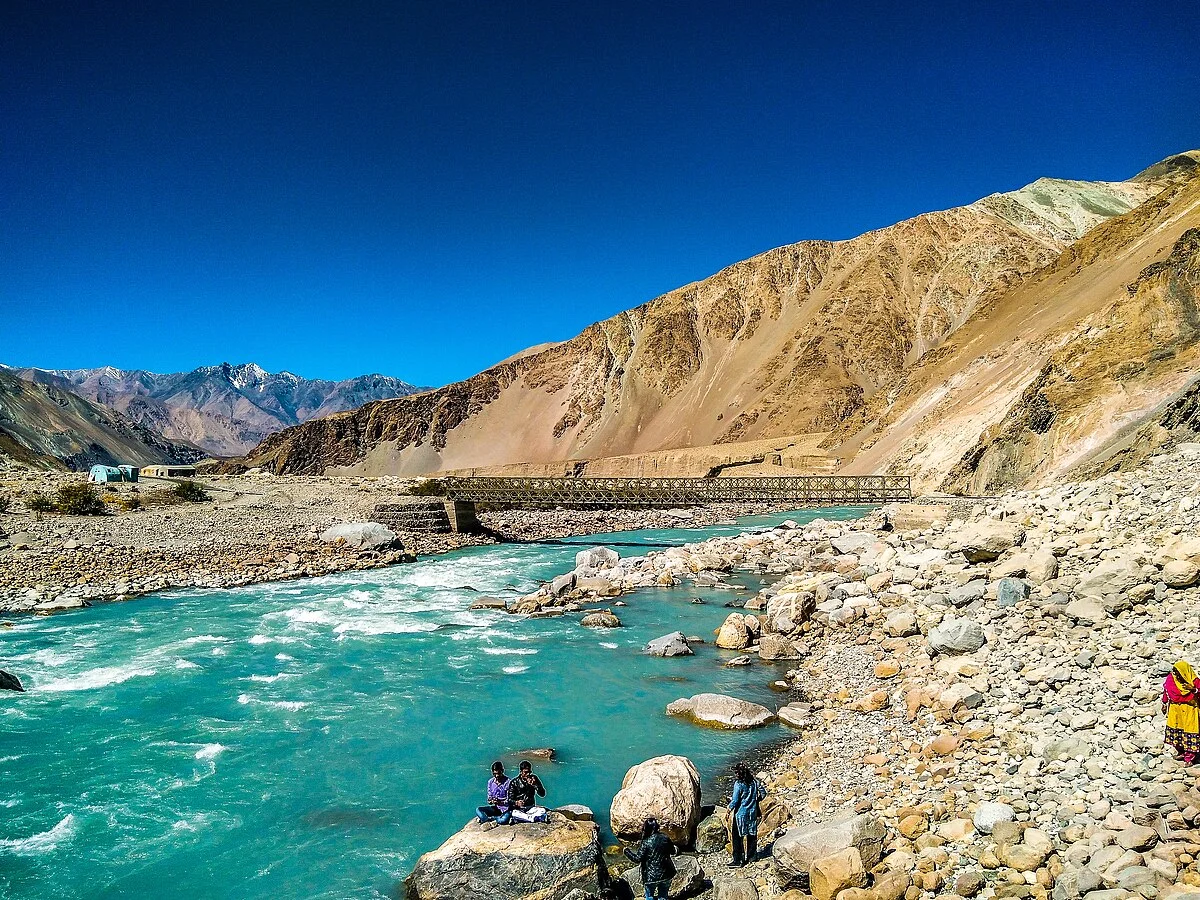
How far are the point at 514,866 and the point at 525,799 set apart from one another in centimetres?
97

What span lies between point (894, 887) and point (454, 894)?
4261 millimetres

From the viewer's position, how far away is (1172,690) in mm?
6758

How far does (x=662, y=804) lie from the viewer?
8227 millimetres

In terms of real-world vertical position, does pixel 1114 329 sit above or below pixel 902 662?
above

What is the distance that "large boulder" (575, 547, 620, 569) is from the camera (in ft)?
88.2

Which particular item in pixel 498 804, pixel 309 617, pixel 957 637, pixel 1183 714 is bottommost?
pixel 498 804

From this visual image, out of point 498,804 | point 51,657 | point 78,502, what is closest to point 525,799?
point 498,804

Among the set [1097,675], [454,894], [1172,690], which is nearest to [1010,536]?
[1097,675]

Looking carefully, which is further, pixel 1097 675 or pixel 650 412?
pixel 650 412

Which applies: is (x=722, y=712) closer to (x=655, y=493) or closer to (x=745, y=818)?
(x=745, y=818)

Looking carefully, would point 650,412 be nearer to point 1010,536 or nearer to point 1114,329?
point 1114,329

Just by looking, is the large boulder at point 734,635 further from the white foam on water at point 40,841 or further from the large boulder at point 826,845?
the white foam on water at point 40,841

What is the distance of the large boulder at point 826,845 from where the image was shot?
6.75 metres

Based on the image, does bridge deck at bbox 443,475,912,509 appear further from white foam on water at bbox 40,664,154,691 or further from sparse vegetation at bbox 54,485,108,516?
white foam on water at bbox 40,664,154,691
